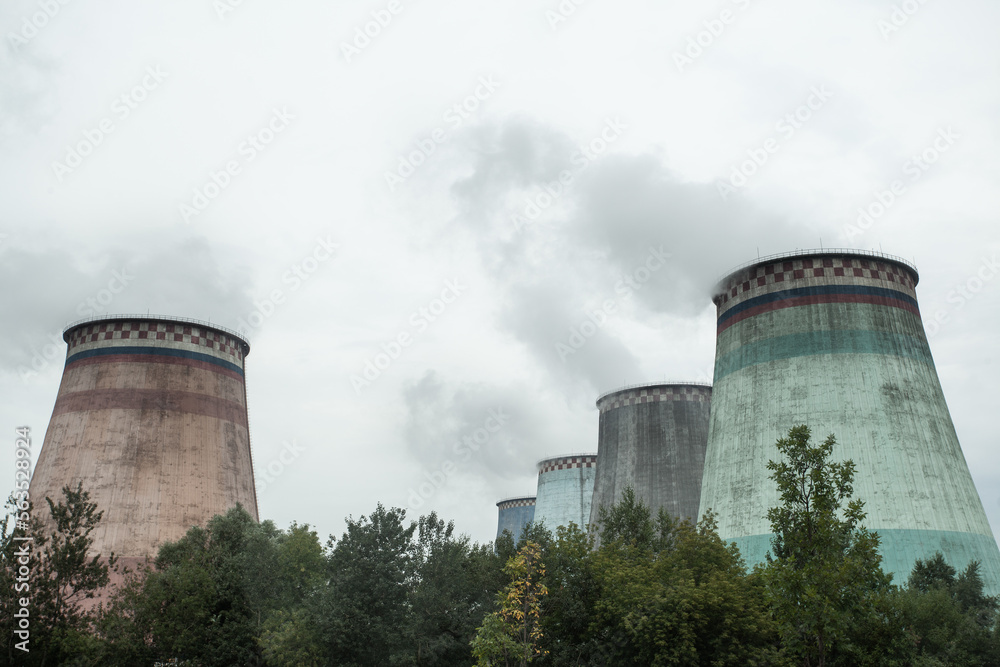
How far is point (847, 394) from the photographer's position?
2605 cm

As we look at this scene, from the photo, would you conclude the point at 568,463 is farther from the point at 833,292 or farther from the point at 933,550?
the point at 933,550

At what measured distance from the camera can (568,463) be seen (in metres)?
64.7

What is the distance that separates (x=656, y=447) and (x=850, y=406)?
783 inches

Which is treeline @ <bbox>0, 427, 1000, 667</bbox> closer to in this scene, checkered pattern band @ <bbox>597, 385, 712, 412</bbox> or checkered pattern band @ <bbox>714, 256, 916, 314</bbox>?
checkered pattern band @ <bbox>714, 256, 916, 314</bbox>

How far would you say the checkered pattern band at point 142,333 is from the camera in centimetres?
3422

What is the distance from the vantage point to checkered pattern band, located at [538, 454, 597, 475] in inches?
2525

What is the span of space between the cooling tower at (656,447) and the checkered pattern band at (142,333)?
77.3 ft

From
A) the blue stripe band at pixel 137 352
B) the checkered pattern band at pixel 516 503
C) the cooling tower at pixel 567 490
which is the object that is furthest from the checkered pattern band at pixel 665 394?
the checkered pattern band at pixel 516 503

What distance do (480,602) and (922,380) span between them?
1685 centimetres

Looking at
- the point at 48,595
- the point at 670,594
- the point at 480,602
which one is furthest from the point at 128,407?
the point at 670,594

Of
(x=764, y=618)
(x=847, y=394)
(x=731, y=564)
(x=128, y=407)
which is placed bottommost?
(x=764, y=618)

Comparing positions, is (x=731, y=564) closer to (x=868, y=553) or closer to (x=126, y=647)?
(x=868, y=553)

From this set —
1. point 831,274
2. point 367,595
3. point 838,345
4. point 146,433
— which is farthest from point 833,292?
point 146,433
